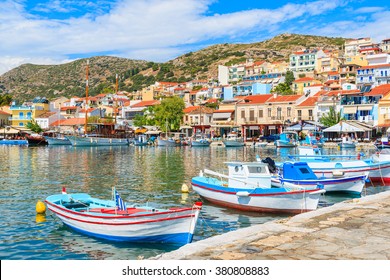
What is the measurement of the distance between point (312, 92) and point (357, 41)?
6075cm

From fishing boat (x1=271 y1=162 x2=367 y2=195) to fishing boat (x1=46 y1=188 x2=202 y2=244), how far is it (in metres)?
7.58

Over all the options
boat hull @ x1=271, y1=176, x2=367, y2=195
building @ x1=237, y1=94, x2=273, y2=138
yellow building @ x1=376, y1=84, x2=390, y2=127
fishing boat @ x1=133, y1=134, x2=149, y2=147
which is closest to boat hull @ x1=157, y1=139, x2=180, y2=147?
fishing boat @ x1=133, y1=134, x2=149, y2=147

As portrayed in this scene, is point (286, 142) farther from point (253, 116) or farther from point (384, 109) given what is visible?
point (253, 116)

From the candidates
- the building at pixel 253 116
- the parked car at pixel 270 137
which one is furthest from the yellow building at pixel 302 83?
the parked car at pixel 270 137

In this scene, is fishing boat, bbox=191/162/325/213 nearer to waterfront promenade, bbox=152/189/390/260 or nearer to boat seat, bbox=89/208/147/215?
boat seat, bbox=89/208/147/215

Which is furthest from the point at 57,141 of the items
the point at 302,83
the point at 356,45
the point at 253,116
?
the point at 356,45

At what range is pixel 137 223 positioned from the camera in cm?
1298

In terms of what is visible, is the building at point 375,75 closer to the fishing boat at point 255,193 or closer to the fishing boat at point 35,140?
the fishing boat at point 35,140

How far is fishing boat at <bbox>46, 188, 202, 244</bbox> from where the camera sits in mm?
12805

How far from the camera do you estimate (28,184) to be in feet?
89.7

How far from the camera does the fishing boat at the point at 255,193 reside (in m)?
17.4

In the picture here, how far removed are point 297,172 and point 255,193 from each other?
382 cm

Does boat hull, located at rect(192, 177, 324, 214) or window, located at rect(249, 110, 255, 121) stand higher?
window, located at rect(249, 110, 255, 121)

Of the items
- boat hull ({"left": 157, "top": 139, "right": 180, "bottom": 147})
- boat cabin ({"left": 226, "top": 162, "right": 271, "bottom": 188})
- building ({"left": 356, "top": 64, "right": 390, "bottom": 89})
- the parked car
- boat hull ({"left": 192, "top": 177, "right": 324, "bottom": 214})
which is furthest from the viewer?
building ({"left": 356, "top": 64, "right": 390, "bottom": 89})
